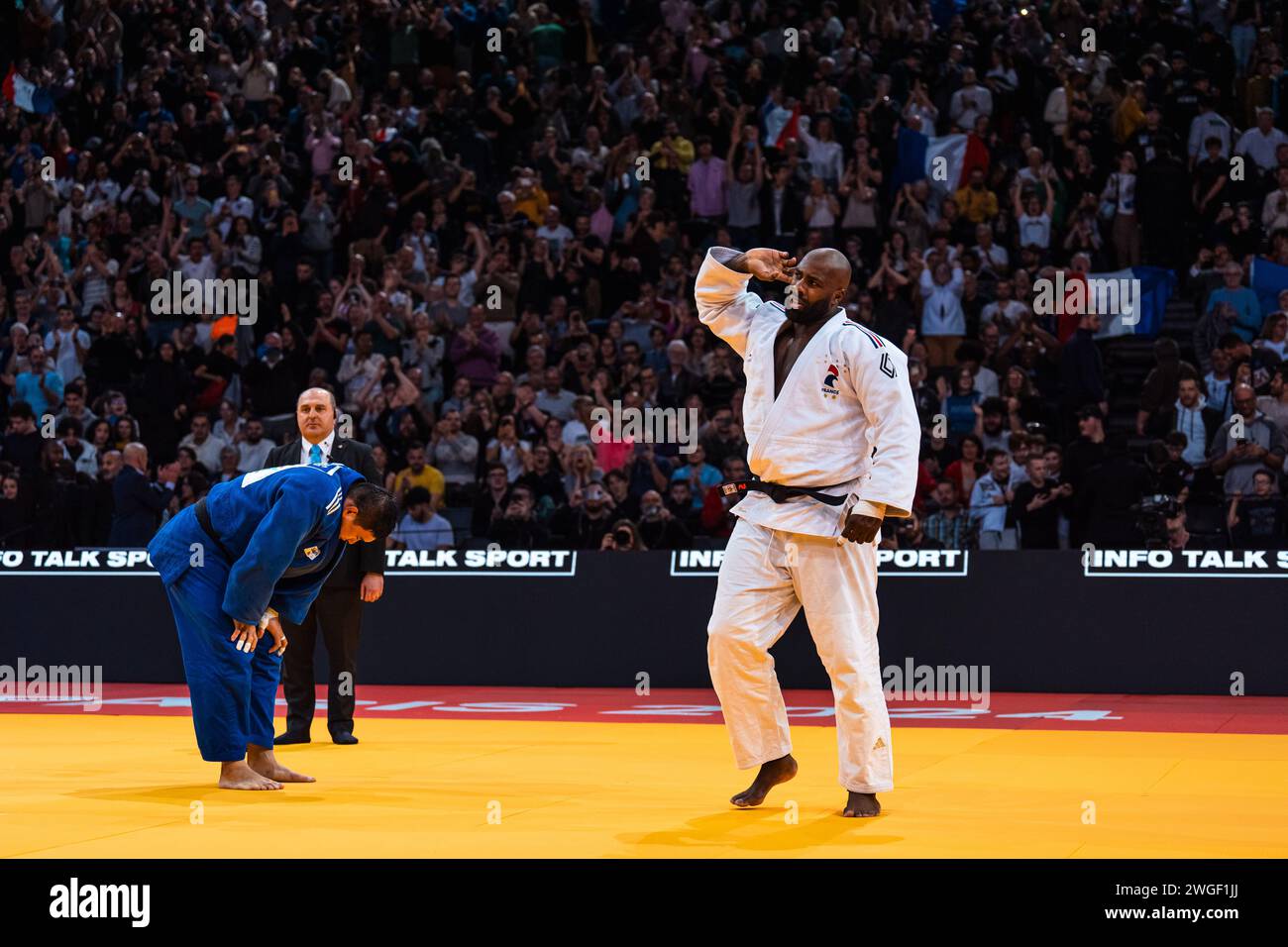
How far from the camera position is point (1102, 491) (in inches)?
476

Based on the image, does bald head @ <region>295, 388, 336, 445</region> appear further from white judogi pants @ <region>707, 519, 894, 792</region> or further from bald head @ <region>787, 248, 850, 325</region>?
bald head @ <region>787, 248, 850, 325</region>

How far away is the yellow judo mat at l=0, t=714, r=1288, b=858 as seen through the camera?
5098mm

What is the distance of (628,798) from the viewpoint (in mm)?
6355

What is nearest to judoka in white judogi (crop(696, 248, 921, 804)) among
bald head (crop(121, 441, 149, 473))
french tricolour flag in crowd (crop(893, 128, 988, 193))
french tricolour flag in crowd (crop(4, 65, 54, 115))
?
bald head (crop(121, 441, 149, 473))

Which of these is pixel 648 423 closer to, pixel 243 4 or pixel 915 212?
pixel 915 212

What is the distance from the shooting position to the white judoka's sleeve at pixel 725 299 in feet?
20.2

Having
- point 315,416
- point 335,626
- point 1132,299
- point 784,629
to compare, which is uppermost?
point 1132,299

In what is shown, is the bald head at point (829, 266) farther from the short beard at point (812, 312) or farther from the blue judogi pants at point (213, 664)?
the blue judogi pants at point (213, 664)

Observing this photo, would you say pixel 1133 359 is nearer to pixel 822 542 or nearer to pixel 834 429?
pixel 834 429

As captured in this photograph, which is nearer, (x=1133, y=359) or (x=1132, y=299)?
(x=1132, y=299)

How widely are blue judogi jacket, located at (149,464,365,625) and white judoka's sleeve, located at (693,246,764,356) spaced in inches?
57.2

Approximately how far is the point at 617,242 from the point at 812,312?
10487 millimetres

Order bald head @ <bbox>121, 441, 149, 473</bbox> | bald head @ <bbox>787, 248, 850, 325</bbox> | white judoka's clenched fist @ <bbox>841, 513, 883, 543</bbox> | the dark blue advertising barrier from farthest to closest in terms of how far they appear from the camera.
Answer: bald head @ <bbox>121, 441, 149, 473</bbox> < the dark blue advertising barrier < bald head @ <bbox>787, 248, 850, 325</bbox> < white judoka's clenched fist @ <bbox>841, 513, 883, 543</bbox>

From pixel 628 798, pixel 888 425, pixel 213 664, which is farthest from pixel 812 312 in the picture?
pixel 213 664
